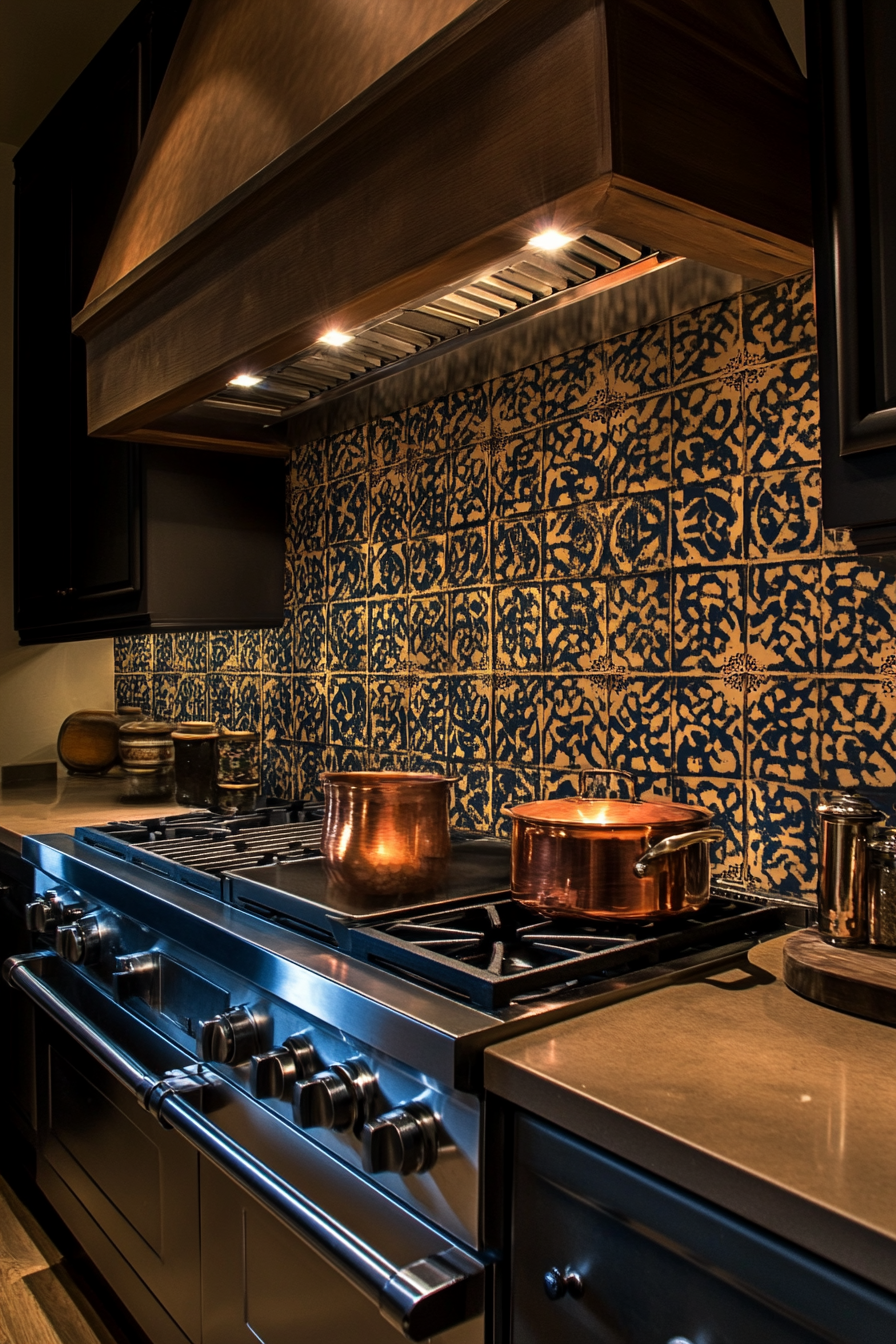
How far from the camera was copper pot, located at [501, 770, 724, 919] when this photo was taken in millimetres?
1014

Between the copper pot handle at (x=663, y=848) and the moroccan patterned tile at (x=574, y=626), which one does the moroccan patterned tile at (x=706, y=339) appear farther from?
the copper pot handle at (x=663, y=848)

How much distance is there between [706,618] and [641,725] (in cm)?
20

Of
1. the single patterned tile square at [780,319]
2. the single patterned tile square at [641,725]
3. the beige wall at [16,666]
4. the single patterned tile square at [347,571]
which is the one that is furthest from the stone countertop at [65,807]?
the single patterned tile square at [780,319]

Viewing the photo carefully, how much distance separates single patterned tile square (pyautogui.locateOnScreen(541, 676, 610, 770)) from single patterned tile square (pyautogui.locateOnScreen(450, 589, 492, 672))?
18cm

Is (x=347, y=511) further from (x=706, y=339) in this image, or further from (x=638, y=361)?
(x=706, y=339)

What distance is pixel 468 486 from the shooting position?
181cm

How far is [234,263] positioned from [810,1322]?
1437 mm

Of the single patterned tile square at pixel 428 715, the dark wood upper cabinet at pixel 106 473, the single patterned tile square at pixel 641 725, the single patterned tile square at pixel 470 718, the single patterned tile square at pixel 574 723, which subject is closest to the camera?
the single patterned tile square at pixel 641 725

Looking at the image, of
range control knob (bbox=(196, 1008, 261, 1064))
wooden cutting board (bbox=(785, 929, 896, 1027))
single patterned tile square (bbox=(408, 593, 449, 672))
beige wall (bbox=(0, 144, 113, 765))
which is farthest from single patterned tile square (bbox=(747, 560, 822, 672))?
beige wall (bbox=(0, 144, 113, 765))

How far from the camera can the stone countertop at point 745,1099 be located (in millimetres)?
579

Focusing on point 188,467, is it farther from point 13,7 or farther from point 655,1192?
point 655,1192

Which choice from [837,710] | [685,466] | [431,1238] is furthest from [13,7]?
[431,1238]

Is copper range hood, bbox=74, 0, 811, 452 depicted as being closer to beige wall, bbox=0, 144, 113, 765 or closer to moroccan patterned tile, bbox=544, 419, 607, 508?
moroccan patterned tile, bbox=544, 419, 607, 508

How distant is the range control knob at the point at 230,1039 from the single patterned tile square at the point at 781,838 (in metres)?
0.69
